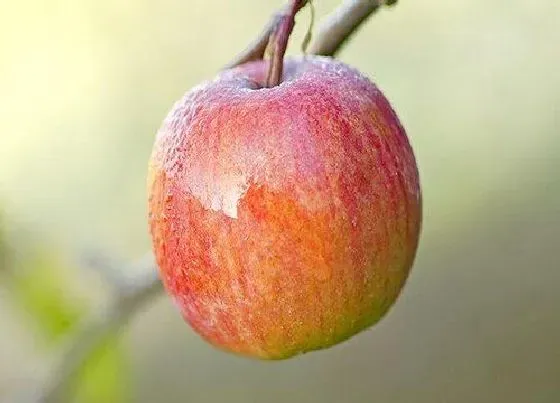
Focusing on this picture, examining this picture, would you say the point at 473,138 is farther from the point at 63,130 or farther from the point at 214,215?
the point at 214,215

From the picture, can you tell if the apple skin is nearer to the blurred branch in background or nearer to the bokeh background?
the blurred branch in background

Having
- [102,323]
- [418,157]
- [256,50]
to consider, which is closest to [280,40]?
[256,50]

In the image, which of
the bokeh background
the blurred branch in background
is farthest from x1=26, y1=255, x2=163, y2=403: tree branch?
the bokeh background

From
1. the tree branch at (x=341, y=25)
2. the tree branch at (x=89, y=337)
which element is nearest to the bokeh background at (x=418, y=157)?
the tree branch at (x=89, y=337)

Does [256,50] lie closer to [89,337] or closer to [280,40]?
[280,40]

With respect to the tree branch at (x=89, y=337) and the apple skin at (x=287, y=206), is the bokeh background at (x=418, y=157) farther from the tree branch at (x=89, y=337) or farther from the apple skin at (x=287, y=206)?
the apple skin at (x=287, y=206)

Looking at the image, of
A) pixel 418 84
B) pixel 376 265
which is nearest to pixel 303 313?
pixel 376 265

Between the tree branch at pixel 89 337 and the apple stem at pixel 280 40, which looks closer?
the apple stem at pixel 280 40
